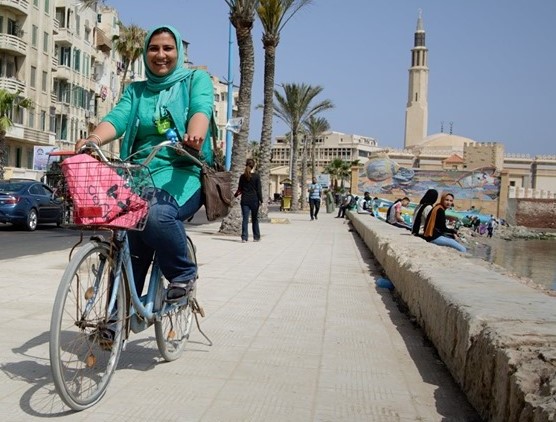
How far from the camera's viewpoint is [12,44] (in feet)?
144

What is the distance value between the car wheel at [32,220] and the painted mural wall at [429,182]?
46.6m

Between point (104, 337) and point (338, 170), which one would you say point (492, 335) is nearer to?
point (104, 337)

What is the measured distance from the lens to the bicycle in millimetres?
3355

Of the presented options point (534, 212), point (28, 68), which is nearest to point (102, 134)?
point (28, 68)

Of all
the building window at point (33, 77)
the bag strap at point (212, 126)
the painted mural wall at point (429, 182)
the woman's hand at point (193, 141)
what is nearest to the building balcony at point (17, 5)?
the building window at point (33, 77)

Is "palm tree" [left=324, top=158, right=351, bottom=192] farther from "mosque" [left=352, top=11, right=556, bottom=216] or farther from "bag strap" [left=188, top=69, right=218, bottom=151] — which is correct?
"bag strap" [left=188, top=69, right=218, bottom=151]

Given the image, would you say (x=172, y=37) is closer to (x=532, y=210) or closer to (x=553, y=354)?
(x=553, y=354)

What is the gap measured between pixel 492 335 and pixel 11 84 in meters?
45.7

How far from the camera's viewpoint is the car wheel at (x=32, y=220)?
18.7 meters

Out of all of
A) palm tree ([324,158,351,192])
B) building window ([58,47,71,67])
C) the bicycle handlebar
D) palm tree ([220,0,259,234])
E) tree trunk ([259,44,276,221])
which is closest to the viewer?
the bicycle handlebar

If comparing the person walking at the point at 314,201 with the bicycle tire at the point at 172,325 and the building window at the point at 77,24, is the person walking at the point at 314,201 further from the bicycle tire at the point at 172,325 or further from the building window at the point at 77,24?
the building window at the point at 77,24

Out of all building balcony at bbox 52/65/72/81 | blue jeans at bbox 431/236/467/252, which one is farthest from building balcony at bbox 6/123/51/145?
blue jeans at bbox 431/236/467/252

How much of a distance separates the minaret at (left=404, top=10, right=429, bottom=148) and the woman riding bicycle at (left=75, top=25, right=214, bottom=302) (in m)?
140

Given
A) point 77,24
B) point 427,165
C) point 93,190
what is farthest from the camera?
point 427,165
